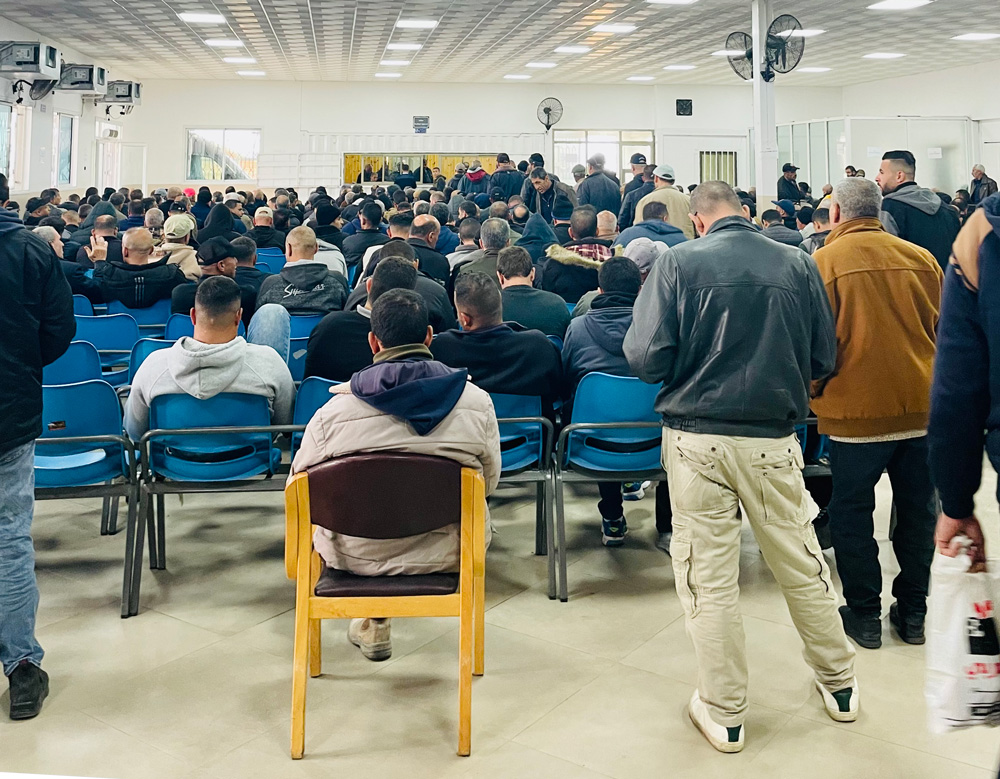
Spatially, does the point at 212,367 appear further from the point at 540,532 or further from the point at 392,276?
the point at 540,532

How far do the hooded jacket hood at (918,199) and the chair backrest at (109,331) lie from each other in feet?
14.3

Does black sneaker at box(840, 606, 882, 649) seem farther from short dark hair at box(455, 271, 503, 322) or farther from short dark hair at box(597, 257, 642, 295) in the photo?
short dark hair at box(455, 271, 503, 322)

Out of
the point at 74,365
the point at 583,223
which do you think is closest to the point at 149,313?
the point at 74,365

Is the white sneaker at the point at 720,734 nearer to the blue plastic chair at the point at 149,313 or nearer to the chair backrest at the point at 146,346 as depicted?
the chair backrest at the point at 146,346

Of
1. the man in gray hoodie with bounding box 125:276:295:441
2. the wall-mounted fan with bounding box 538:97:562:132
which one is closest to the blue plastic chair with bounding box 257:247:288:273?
the man in gray hoodie with bounding box 125:276:295:441

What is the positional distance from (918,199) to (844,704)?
3577 mm

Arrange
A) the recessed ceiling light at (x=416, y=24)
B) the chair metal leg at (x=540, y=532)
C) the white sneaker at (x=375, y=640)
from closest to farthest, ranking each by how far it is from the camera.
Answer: the white sneaker at (x=375, y=640), the chair metal leg at (x=540, y=532), the recessed ceiling light at (x=416, y=24)

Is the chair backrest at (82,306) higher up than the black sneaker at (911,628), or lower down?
higher up

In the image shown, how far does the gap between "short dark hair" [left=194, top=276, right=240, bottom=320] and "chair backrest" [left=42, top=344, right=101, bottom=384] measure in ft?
3.32

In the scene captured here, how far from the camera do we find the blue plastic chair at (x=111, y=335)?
5191 millimetres

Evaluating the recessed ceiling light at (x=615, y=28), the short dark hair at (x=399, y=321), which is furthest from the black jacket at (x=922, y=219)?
the recessed ceiling light at (x=615, y=28)

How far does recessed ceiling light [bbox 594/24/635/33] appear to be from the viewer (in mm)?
13336

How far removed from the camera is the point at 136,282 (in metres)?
5.80

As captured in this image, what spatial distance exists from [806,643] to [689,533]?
49 cm
